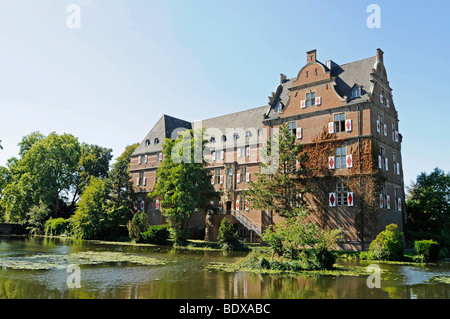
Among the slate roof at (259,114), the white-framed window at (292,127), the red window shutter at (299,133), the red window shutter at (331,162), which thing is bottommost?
→ the red window shutter at (331,162)

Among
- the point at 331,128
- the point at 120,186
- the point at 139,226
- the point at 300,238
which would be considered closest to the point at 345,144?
the point at 331,128

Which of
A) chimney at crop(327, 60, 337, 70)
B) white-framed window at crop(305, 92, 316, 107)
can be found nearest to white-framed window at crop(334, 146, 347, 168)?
white-framed window at crop(305, 92, 316, 107)

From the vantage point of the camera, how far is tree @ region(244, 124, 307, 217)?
28.1 metres

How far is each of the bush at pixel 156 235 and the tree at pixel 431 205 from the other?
22.6m

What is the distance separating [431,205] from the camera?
32.8 metres

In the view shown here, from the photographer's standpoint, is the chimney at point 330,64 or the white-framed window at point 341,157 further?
the chimney at point 330,64

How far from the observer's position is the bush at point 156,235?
107 ft

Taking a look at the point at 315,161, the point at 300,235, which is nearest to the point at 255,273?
the point at 300,235

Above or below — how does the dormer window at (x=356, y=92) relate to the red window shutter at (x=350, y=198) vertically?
above

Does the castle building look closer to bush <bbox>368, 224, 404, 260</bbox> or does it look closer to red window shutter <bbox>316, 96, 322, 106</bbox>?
red window shutter <bbox>316, 96, 322, 106</bbox>

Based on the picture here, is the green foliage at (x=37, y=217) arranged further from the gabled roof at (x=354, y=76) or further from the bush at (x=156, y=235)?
the gabled roof at (x=354, y=76)

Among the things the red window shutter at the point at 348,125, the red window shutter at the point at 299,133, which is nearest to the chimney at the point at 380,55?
the red window shutter at the point at 348,125
